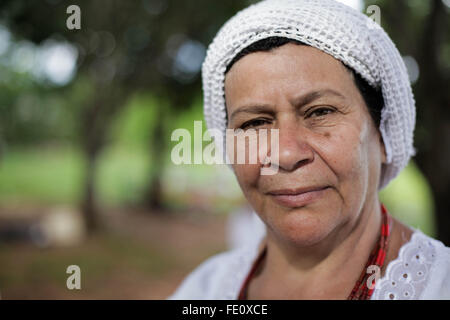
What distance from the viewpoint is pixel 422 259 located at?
55.3 inches

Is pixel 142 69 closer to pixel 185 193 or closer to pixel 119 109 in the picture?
pixel 119 109

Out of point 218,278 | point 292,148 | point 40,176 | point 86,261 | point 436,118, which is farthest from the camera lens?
point 40,176

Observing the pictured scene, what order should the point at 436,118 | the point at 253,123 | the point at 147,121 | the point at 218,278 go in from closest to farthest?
the point at 253,123, the point at 218,278, the point at 436,118, the point at 147,121

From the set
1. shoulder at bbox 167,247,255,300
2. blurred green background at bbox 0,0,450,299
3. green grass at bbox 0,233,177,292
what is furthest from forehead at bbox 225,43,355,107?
green grass at bbox 0,233,177,292

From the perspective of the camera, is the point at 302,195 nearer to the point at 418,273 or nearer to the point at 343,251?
the point at 343,251

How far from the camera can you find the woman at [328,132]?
53.3 inches

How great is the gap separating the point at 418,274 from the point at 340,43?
0.87 meters

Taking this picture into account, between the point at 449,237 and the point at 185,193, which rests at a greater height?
the point at 185,193

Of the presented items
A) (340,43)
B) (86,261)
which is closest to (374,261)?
(340,43)

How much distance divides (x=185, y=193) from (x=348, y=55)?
630 inches

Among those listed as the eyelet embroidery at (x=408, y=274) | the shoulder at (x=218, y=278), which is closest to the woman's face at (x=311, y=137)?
the eyelet embroidery at (x=408, y=274)

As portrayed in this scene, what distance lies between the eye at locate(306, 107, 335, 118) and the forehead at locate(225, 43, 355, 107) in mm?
74

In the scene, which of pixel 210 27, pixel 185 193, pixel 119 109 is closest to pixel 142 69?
pixel 119 109

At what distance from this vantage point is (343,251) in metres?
1.54
